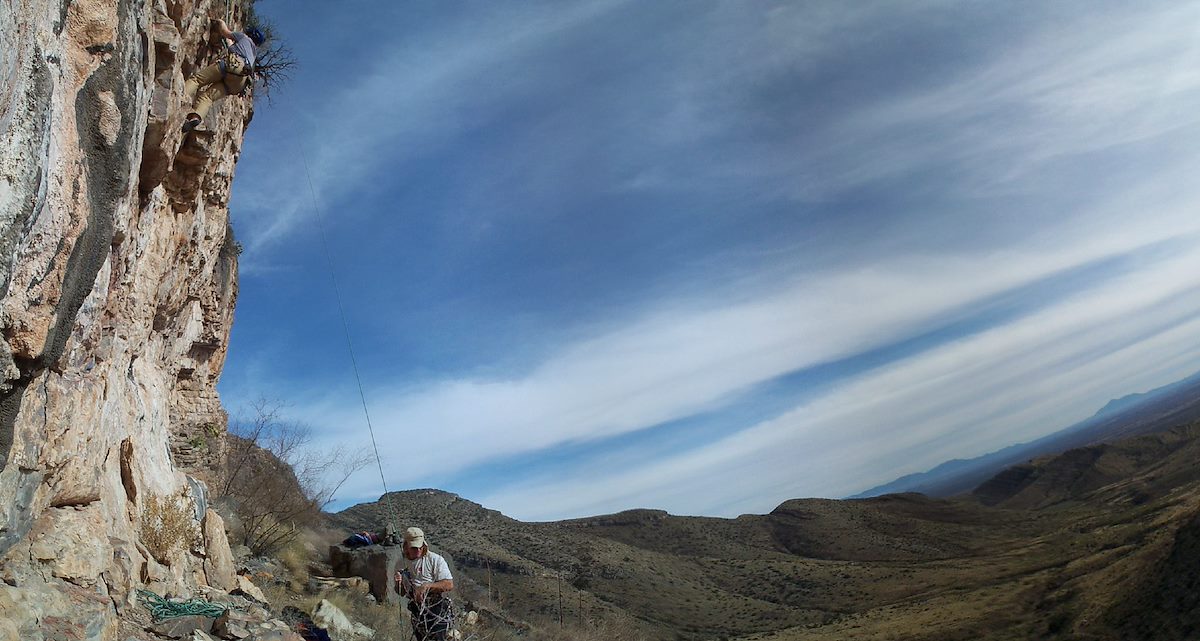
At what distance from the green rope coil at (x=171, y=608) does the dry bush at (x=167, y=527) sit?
1.04 metres

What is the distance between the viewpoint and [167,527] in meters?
8.33

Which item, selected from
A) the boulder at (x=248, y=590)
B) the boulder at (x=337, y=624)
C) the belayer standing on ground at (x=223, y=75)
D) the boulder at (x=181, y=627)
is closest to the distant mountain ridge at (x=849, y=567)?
the boulder at (x=337, y=624)

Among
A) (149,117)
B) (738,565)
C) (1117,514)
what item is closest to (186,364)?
(149,117)

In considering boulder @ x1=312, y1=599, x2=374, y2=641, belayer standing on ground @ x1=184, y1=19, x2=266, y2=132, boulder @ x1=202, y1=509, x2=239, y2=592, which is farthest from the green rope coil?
belayer standing on ground @ x1=184, y1=19, x2=266, y2=132

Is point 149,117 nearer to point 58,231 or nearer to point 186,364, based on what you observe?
point 58,231

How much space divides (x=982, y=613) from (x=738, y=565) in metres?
26.1

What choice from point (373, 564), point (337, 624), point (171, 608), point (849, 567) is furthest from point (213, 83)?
point (849, 567)

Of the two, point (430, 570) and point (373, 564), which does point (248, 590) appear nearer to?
point (430, 570)

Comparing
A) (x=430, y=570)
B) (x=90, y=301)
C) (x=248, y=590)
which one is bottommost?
(x=430, y=570)

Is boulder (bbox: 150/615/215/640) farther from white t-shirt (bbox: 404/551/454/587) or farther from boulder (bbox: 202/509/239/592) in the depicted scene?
white t-shirt (bbox: 404/551/454/587)

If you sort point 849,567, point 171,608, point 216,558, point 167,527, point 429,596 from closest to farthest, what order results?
point 171,608 → point 167,527 → point 429,596 → point 216,558 → point 849,567

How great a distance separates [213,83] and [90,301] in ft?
15.9

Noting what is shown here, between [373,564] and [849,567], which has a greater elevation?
[373,564]

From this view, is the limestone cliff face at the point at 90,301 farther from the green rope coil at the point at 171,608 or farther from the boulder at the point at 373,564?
the boulder at the point at 373,564
